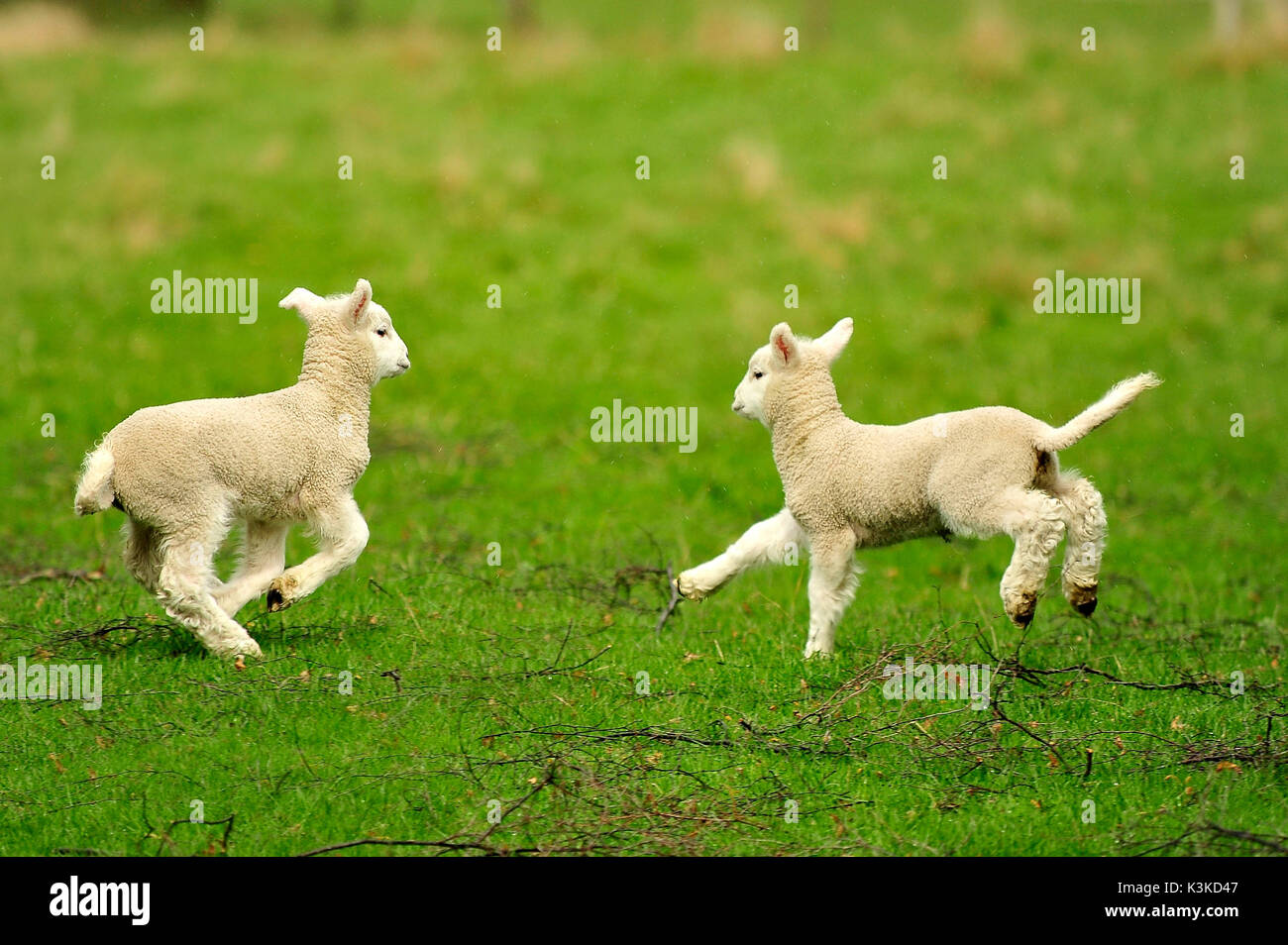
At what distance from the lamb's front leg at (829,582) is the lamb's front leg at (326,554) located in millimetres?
2304

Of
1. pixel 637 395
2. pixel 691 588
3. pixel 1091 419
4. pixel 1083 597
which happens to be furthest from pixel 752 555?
pixel 637 395

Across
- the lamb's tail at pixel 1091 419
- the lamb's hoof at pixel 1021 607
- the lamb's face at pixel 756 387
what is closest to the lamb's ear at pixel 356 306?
the lamb's face at pixel 756 387

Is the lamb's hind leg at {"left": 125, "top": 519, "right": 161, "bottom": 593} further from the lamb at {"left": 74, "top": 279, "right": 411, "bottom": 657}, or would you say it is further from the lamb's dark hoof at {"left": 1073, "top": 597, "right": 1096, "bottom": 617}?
the lamb's dark hoof at {"left": 1073, "top": 597, "right": 1096, "bottom": 617}

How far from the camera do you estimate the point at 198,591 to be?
725 cm

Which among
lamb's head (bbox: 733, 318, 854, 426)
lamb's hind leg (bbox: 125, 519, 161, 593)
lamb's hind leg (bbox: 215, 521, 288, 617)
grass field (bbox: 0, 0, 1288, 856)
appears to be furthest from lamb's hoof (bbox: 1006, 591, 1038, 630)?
lamb's hind leg (bbox: 125, 519, 161, 593)

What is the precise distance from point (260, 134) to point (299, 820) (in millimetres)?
15309

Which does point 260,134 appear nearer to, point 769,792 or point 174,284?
point 174,284

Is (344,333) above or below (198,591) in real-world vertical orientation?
above

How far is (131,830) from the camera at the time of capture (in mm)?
5922

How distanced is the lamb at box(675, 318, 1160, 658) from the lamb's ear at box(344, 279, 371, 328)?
6.67ft

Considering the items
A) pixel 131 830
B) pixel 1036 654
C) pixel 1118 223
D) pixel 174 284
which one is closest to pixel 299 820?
pixel 131 830

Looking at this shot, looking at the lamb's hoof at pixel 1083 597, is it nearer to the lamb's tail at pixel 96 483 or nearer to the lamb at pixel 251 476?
the lamb at pixel 251 476

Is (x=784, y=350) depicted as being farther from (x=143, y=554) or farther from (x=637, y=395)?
(x=637, y=395)

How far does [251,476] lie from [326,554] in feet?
1.81
